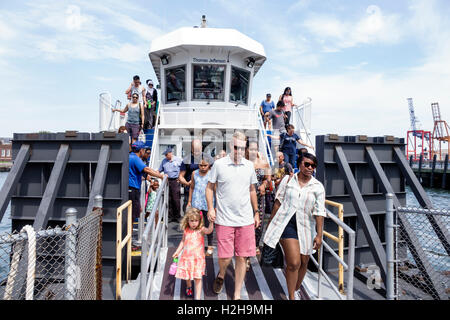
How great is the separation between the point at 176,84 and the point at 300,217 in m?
9.20

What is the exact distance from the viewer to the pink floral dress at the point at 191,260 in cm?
344

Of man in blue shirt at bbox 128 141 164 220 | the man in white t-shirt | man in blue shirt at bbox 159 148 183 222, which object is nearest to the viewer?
the man in white t-shirt

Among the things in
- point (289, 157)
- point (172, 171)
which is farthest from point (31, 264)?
point (289, 157)

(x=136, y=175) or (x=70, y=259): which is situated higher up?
(x=136, y=175)

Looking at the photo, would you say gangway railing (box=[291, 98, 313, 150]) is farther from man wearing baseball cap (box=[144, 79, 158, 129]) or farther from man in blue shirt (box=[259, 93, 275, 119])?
man wearing baseball cap (box=[144, 79, 158, 129])

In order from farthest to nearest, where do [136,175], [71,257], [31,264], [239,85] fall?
[239,85] < [136,175] < [71,257] < [31,264]

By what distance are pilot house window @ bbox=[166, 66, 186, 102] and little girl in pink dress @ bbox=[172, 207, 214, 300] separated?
806 cm

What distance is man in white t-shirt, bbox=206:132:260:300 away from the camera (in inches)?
130

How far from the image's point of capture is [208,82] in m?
10.9

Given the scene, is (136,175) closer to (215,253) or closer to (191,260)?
(215,253)

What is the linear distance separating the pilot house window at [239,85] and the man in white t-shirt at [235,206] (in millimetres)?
8145

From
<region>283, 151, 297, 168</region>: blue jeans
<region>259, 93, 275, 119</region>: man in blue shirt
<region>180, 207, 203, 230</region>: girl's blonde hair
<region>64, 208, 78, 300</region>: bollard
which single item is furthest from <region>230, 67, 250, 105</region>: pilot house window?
<region>64, 208, 78, 300</region>: bollard

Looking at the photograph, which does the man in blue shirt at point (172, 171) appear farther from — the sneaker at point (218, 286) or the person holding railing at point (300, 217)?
the person holding railing at point (300, 217)
